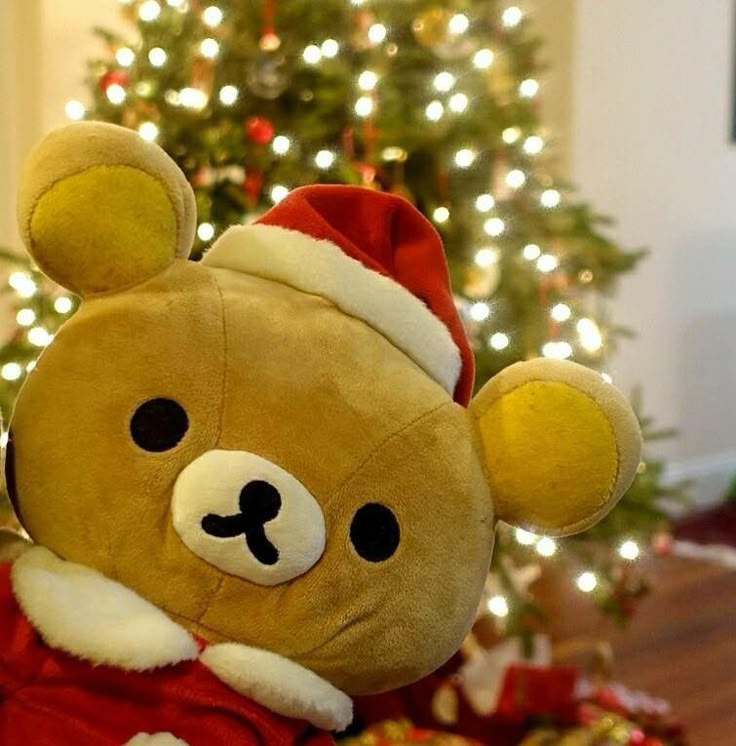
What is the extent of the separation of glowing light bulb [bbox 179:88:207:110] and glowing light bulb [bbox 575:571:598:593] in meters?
0.93

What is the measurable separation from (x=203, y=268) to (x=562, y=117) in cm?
220

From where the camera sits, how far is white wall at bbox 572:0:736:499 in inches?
113

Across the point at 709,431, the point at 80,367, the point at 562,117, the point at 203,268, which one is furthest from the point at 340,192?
the point at 709,431

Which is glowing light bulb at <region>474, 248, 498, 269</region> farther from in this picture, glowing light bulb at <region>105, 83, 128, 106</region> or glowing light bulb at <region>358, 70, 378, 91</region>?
glowing light bulb at <region>105, 83, 128, 106</region>

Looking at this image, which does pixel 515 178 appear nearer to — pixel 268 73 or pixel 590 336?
pixel 590 336

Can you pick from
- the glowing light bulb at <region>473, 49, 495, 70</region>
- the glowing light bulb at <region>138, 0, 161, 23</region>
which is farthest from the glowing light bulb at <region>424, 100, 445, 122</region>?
the glowing light bulb at <region>138, 0, 161, 23</region>

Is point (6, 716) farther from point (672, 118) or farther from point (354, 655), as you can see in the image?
point (672, 118)

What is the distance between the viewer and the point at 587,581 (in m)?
1.63

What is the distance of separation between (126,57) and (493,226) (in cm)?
64

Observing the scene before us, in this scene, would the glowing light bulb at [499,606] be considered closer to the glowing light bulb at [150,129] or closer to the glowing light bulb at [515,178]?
the glowing light bulb at [515,178]

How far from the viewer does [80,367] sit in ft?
2.27

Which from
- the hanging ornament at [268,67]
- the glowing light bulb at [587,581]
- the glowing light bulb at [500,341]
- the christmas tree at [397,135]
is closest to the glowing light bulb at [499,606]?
the christmas tree at [397,135]

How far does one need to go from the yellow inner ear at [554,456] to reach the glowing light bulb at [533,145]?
1.10m

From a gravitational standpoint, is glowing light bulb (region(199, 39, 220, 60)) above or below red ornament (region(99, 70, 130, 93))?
above
